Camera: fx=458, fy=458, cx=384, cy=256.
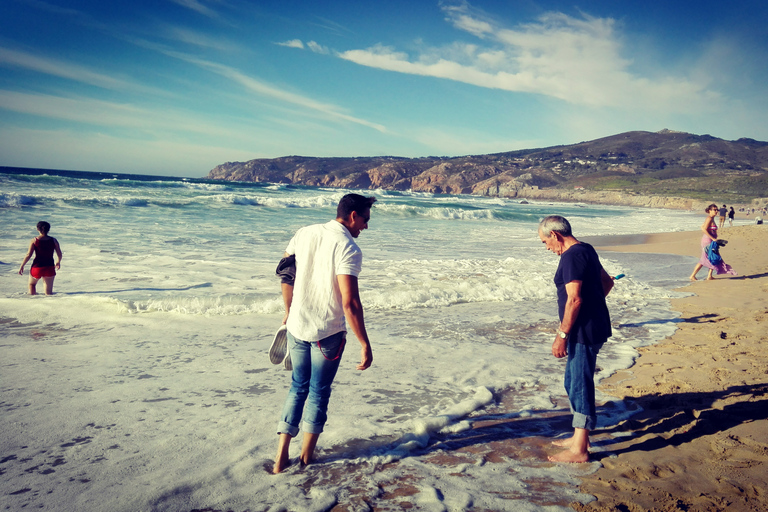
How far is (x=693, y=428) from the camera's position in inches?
145

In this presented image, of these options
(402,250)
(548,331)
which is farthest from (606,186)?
(548,331)

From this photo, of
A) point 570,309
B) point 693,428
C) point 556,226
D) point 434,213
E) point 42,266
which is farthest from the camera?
point 434,213

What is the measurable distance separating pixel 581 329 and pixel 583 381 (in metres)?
0.38

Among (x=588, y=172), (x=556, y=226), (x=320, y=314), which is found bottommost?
(x=320, y=314)

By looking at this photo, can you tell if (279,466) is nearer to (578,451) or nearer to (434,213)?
(578,451)

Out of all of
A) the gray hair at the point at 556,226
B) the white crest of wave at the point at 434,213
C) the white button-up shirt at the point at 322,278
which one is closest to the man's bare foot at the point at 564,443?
the gray hair at the point at 556,226

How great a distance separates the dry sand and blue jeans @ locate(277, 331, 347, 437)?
1676 mm

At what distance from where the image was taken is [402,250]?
1462cm

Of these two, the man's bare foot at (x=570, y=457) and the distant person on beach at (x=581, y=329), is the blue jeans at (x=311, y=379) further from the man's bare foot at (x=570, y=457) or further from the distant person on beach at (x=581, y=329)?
the man's bare foot at (x=570, y=457)

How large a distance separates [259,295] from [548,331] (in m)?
4.84

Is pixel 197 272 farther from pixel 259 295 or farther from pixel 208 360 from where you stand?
pixel 208 360

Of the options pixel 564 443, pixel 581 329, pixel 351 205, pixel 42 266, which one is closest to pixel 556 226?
pixel 581 329

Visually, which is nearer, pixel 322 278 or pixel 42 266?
pixel 322 278

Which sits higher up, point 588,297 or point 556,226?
point 556,226
